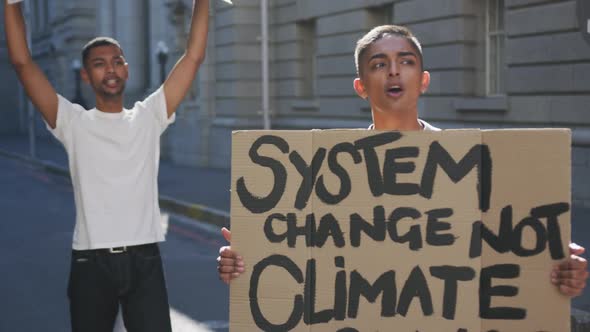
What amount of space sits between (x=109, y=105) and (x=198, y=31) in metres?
0.50

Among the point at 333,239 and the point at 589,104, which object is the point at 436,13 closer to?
the point at 589,104

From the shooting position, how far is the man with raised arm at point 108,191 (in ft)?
12.7

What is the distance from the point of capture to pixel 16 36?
386 centimetres

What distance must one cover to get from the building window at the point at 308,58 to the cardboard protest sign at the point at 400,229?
59.1 feet

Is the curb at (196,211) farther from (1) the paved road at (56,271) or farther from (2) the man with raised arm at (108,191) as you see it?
(2) the man with raised arm at (108,191)

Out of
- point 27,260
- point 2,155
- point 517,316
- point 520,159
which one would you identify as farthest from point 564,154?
point 2,155

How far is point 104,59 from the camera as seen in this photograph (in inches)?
157

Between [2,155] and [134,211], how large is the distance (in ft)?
111

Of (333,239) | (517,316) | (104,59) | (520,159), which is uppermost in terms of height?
(104,59)

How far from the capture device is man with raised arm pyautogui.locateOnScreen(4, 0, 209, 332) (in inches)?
152

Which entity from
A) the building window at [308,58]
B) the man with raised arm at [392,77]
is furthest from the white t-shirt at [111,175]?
the building window at [308,58]

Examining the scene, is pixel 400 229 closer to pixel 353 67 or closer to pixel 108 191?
pixel 108 191

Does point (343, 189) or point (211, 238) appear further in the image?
point (211, 238)

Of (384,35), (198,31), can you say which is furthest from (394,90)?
(198,31)
